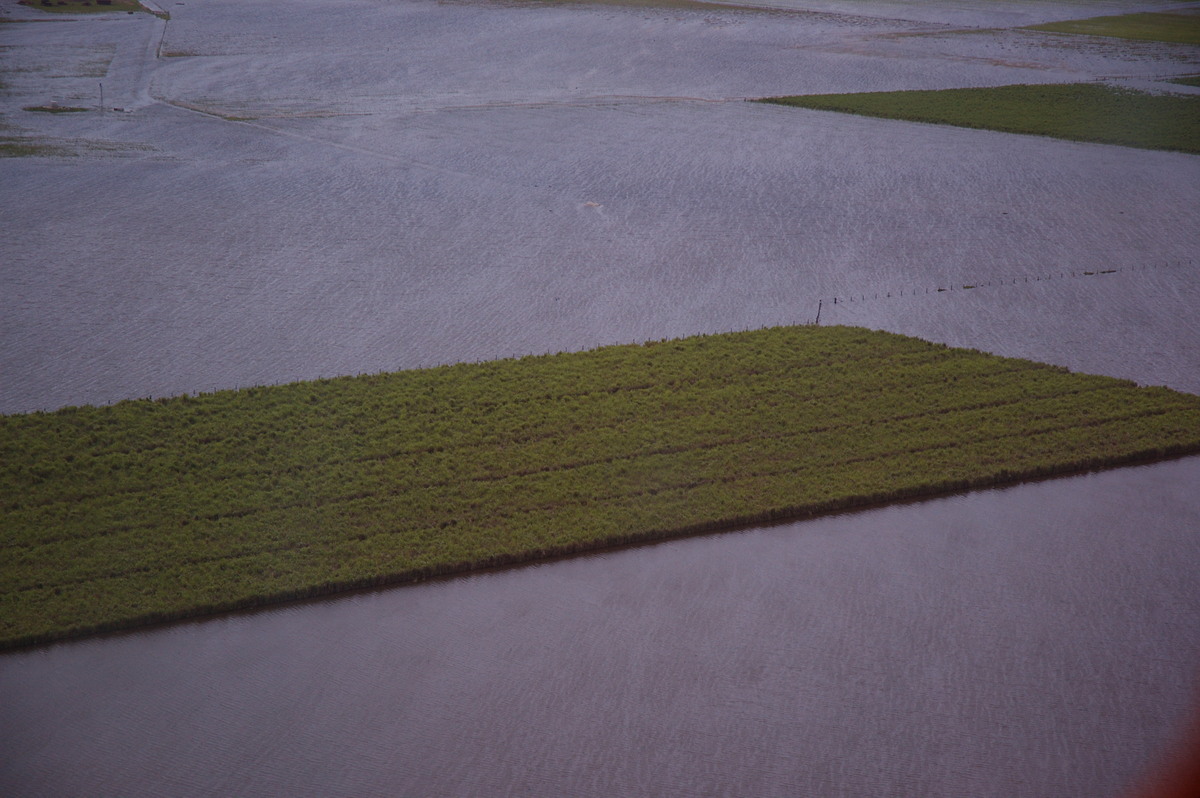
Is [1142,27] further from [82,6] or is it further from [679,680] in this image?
[82,6]

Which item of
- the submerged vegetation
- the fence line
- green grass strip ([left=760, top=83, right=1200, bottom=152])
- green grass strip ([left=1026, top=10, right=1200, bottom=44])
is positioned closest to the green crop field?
the fence line

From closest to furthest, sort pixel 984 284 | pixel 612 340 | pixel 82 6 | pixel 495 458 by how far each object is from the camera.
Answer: pixel 495 458 → pixel 612 340 → pixel 984 284 → pixel 82 6

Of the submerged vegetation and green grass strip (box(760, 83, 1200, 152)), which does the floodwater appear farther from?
the submerged vegetation

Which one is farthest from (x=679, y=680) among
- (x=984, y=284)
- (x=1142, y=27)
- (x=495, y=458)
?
(x=1142, y=27)

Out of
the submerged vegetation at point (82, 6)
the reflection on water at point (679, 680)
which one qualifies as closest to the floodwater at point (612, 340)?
the reflection on water at point (679, 680)

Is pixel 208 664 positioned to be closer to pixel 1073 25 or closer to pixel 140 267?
pixel 140 267

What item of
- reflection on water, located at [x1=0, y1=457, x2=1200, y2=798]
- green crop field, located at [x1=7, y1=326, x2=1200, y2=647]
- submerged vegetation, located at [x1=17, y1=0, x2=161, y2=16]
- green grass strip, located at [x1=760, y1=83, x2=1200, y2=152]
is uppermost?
submerged vegetation, located at [x1=17, y1=0, x2=161, y2=16]

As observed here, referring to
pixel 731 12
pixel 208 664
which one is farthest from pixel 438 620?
pixel 731 12
